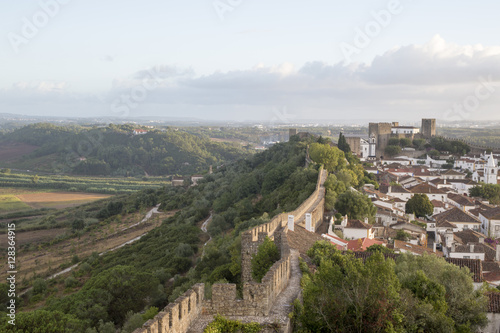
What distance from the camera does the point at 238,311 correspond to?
7754mm

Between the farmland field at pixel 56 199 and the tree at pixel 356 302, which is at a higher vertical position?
the tree at pixel 356 302

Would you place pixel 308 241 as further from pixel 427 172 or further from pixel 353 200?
pixel 427 172

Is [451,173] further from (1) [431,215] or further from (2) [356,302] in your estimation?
(2) [356,302]

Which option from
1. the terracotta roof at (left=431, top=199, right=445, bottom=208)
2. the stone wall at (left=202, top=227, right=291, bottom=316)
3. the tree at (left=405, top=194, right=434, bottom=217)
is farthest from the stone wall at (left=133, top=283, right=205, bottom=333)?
the terracotta roof at (left=431, top=199, right=445, bottom=208)

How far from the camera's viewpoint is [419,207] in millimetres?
37219

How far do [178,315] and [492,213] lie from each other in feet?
112

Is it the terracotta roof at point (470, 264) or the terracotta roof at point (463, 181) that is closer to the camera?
the terracotta roof at point (470, 264)

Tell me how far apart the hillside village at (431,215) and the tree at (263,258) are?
8158 mm

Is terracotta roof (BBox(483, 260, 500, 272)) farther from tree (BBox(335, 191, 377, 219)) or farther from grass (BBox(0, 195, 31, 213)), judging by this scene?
grass (BBox(0, 195, 31, 213))

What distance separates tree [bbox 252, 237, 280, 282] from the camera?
11.3m

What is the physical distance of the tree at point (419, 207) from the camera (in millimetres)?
37000

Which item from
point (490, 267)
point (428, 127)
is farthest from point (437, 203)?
point (428, 127)

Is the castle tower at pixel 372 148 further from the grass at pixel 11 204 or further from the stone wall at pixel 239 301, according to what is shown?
the stone wall at pixel 239 301

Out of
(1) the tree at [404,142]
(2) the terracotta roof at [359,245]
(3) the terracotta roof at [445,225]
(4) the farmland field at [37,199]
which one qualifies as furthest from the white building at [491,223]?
(4) the farmland field at [37,199]
